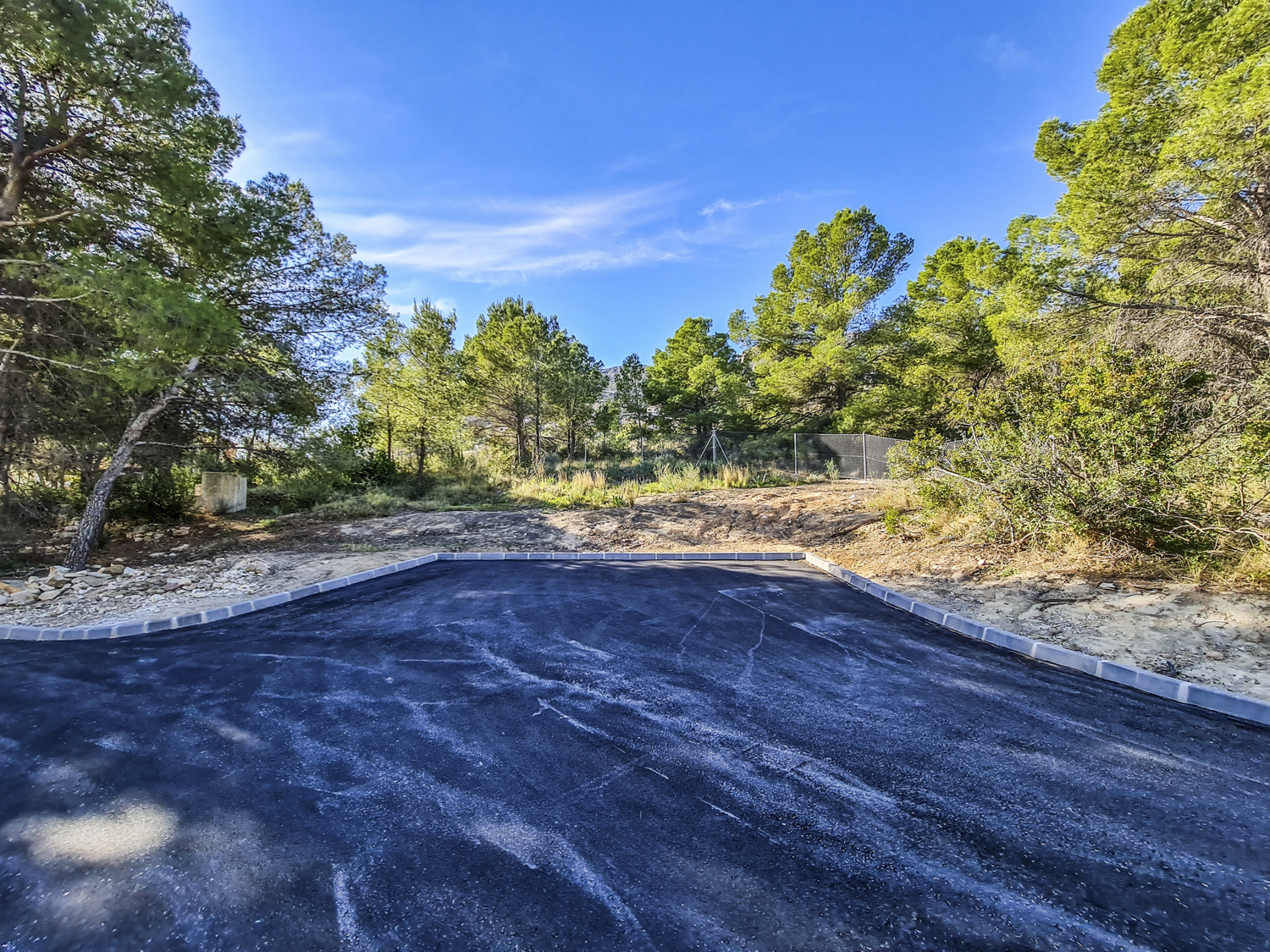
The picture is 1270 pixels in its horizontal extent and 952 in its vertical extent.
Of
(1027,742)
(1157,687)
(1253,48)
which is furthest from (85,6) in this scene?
(1253,48)

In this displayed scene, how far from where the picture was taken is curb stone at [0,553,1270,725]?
2828 mm

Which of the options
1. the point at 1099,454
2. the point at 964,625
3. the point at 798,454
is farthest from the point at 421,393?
the point at 1099,454

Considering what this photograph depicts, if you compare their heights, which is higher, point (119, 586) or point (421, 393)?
point (421, 393)

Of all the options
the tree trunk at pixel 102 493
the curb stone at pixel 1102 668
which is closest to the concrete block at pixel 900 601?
the curb stone at pixel 1102 668

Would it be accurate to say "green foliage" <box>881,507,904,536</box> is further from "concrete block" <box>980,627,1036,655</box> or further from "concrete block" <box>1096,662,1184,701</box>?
"concrete block" <box>1096,662,1184,701</box>

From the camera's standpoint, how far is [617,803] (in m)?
1.92

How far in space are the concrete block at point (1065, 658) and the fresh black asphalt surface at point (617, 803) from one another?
0.15 m

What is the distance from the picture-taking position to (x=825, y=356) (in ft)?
59.5

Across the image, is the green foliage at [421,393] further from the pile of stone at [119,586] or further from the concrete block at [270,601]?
the concrete block at [270,601]

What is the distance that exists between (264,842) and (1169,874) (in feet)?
10.4

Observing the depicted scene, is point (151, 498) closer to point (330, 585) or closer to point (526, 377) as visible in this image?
point (330, 585)

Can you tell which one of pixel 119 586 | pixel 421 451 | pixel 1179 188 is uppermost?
pixel 1179 188

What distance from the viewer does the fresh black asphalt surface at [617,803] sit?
4.59 feet

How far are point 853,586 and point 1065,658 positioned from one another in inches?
89.5
